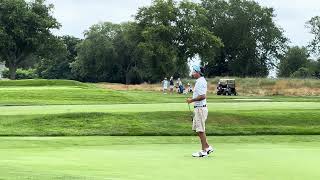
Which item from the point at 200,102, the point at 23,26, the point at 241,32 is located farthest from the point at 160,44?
the point at 200,102

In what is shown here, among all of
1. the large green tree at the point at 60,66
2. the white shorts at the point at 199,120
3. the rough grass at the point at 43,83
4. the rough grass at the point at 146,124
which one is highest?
the large green tree at the point at 60,66

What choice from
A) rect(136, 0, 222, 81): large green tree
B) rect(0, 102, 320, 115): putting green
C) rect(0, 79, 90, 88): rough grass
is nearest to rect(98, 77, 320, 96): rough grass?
rect(0, 79, 90, 88): rough grass

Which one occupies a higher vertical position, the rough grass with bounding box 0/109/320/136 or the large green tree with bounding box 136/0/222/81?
the large green tree with bounding box 136/0/222/81

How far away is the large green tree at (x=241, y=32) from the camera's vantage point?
5635 inches

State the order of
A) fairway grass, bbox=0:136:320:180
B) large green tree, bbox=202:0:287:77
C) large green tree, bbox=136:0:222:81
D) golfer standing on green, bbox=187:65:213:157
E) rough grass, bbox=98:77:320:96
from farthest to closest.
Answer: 1. large green tree, bbox=202:0:287:77
2. large green tree, bbox=136:0:222:81
3. rough grass, bbox=98:77:320:96
4. golfer standing on green, bbox=187:65:213:157
5. fairway grass, bbox=0:136:320:180

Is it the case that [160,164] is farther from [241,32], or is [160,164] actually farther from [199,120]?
[241,32]

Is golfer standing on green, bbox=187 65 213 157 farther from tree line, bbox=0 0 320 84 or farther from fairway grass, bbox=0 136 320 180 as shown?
tree line, bbox=0 0 320 84

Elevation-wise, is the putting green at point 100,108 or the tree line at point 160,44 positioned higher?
the tree line at point 160,44

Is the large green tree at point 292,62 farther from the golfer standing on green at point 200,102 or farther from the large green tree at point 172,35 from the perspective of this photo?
the golfer standing on green at point 200,102

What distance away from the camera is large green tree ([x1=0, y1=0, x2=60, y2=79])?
105688 millimetres

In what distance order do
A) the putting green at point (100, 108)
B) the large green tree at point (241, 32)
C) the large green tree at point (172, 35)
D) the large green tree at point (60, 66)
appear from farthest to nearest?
the large green tree at point (60, 66), the large green tree at point (241, 32), the large green tree at point (172, 35), the putting green at point (100, 108)

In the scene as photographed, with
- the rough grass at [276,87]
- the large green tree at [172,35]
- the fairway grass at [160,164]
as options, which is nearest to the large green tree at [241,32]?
the large green tree at [172,35]

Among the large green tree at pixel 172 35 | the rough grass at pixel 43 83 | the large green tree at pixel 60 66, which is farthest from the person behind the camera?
the large green tree at pixel 60 66

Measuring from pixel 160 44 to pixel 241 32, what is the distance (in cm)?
3301
